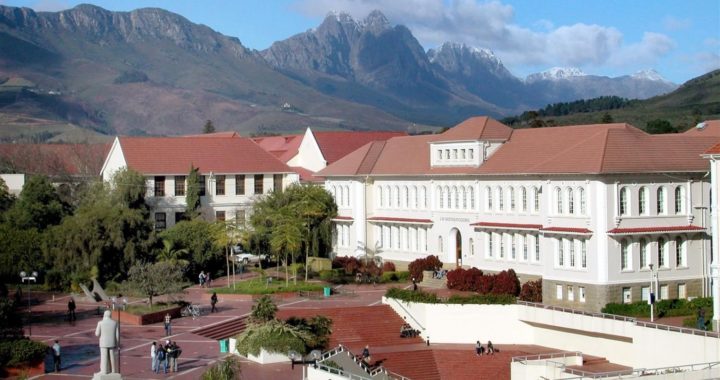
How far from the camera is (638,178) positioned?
50.6m

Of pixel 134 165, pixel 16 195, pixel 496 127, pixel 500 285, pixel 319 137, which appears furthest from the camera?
pixel 319 137

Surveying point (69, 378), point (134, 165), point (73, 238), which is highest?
point (134, 165)

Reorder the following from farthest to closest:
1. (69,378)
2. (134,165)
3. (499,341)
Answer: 1. (134,165)
2. (499,341)
3. (69,378)

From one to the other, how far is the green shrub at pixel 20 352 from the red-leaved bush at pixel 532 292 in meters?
22.2

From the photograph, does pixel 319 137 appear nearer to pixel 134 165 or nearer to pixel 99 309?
pixel 134 165

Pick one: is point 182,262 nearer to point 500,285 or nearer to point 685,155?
point 500,285

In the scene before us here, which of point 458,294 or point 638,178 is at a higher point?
point 638,178

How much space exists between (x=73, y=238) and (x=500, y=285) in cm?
2291

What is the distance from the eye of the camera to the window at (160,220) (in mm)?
71500

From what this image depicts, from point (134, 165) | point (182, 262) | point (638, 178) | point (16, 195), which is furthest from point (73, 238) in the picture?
point (638, 178)

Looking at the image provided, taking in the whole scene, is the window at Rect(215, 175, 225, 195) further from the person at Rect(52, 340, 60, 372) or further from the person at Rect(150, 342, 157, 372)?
the person at Rect(52, 340, 60, 372)

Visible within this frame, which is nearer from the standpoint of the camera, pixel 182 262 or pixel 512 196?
pixel 512 196

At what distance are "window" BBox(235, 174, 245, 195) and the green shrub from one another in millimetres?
34740

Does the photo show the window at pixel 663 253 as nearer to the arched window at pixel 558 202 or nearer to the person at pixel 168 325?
the arched window at pixel 558 202
